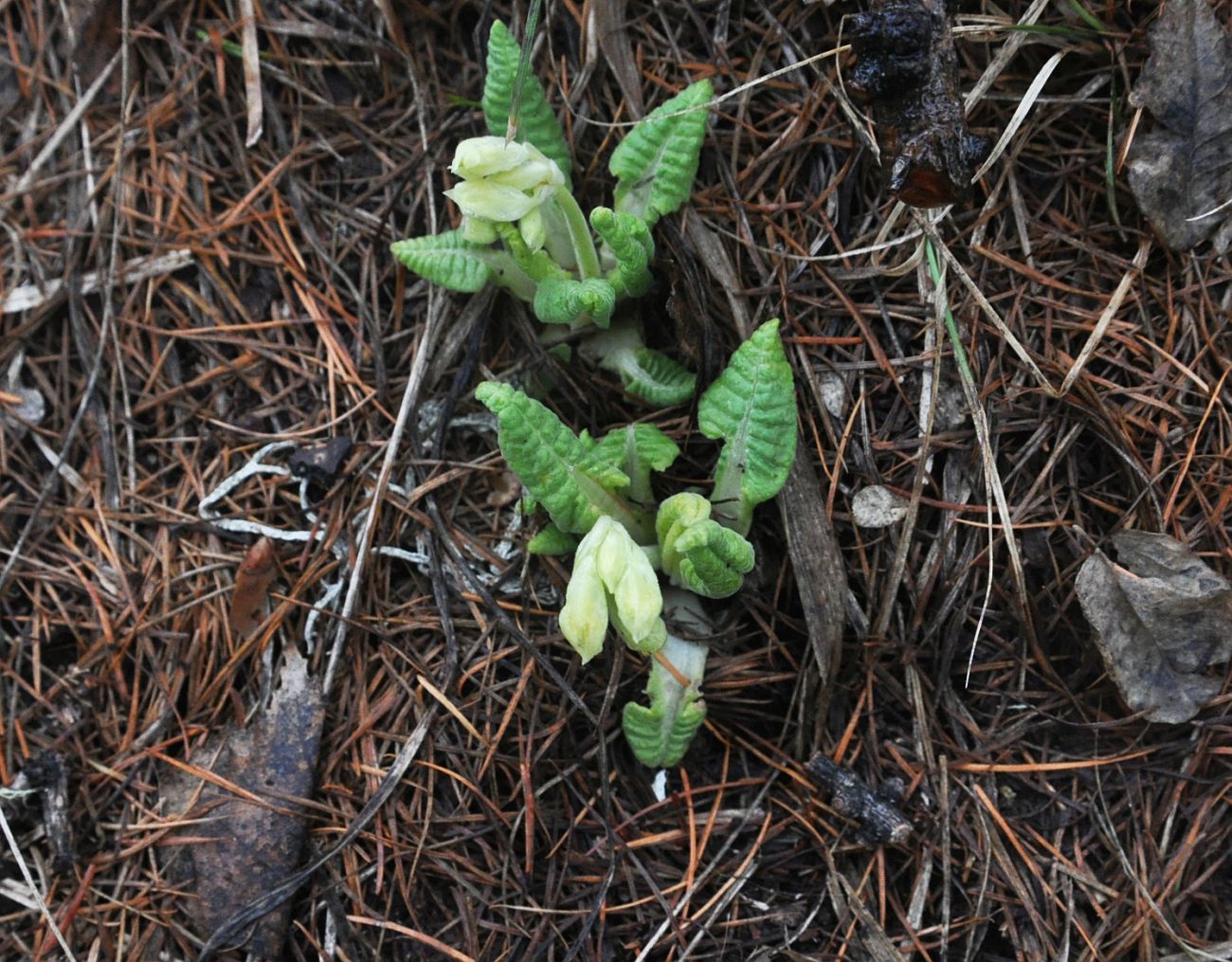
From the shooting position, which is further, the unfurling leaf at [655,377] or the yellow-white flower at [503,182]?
the unfurling leaf at [655,377]

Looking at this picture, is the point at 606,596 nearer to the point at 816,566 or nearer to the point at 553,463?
the point at 553,463

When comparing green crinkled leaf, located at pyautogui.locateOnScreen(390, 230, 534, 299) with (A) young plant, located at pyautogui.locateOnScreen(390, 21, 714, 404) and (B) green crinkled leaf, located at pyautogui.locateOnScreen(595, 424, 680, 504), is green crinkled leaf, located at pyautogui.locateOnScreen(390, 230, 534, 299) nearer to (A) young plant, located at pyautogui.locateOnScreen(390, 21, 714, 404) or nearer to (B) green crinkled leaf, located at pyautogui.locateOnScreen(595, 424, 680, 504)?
(A) young plant, located at pyautogui.locateOnScreen(390, 21, 714, 404)

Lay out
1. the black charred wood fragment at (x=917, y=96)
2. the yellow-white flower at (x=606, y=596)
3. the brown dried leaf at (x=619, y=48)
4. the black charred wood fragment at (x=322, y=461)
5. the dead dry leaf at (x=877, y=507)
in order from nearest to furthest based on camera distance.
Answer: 1. the yellow-white flower at (x=606, y=596)
2. the black charred wood fragment at (x=917, y=96)
3. the dead dry leaf at (x=877, y=507)
4. the brown dried leaf at (x=619, y=48)
5. the black charred wood fragment at (x=322, y=461)

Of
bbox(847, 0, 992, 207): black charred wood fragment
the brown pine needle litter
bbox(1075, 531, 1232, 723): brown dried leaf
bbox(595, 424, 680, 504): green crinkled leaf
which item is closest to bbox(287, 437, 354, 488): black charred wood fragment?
the brown pine needle litter

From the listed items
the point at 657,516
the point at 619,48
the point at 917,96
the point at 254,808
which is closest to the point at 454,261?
the point at 619,48

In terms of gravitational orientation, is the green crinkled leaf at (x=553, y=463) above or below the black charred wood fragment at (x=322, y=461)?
above

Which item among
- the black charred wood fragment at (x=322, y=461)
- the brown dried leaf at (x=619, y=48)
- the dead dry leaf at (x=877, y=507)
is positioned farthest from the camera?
the black charred wood fragment at (x=322, y=461)

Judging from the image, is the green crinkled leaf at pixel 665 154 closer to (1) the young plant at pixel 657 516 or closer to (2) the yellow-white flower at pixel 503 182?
(2) the yellow-white flower at pixel 503 182

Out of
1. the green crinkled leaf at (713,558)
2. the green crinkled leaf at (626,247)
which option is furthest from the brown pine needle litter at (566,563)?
the green crinkled leaf at (713,558)
